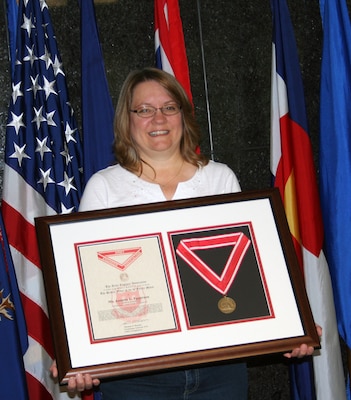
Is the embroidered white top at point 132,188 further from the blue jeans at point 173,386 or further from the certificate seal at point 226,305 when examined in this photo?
the blue jeans at point 173,386

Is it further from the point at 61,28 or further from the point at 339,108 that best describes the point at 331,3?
the point at 61,28

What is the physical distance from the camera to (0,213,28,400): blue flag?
9.04 feet

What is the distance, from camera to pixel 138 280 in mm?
2123

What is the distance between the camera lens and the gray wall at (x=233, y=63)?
11.2ft

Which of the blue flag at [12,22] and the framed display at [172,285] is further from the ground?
the blue flag at [12,22]

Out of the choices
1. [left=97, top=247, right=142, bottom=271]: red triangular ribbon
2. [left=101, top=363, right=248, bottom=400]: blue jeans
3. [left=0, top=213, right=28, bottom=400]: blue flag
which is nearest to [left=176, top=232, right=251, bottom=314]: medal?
[left=97, top=247, right=142, bottom=271]: red triangular ribbon

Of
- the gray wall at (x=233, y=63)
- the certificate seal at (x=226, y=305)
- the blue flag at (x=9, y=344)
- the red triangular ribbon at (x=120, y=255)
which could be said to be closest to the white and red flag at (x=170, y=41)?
the gray wall at (x=233, y=63)

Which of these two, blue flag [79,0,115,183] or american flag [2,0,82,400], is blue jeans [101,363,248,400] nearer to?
american flag [2,0,82,400]

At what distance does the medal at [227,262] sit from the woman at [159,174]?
23cm

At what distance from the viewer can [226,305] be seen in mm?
2119

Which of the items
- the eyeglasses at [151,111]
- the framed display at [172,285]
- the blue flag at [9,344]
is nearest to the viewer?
the framed display at [172,285]

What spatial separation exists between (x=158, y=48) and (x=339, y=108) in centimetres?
92

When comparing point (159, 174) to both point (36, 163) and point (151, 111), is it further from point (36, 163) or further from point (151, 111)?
point (36, 163)

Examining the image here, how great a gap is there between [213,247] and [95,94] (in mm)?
1217
